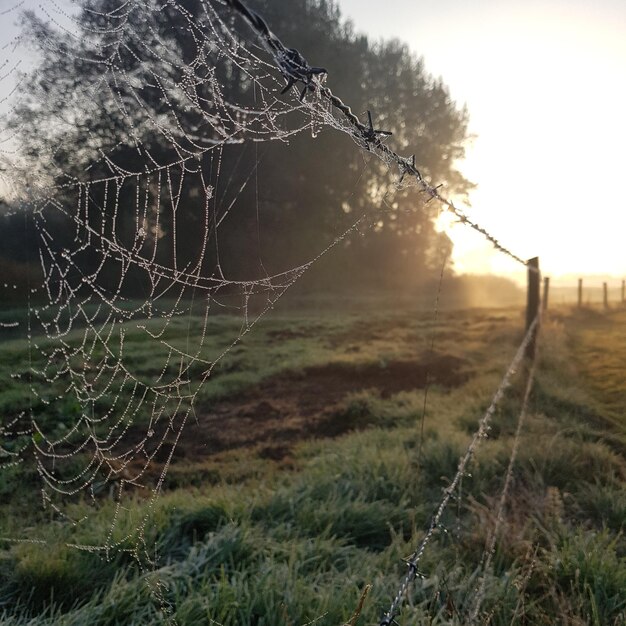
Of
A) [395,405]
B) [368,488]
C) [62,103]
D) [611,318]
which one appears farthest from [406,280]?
[62,103]

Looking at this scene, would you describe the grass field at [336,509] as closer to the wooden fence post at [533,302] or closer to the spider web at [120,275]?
the spider web at [120,275]

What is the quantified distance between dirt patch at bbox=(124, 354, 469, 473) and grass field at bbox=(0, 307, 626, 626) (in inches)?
1.1

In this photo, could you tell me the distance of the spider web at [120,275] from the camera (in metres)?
2.49

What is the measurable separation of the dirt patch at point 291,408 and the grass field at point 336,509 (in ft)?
0.09

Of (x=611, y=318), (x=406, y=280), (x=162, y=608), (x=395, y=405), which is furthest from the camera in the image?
(x=406, y=280)

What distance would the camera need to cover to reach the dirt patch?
5307 mm

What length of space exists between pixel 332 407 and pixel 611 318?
6.34m

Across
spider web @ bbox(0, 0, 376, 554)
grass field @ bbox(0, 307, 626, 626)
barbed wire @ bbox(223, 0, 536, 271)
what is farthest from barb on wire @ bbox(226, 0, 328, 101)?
grass field @ bbox(0, 307, 626, 626)

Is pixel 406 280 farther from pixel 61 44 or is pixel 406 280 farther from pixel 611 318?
pixel 61 44

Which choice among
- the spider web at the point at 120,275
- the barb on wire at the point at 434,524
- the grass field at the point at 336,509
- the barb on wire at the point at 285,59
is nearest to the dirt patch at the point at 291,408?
the grass field at the point at 336,509

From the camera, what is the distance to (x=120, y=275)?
16.8ft

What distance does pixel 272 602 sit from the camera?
2.50m

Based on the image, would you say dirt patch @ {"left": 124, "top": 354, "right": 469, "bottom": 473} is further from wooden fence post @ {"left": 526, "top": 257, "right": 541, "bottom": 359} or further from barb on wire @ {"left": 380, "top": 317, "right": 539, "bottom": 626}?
wooden fence post @ {"left": 526, "top": 257, "right": 541, "bottom": 359}

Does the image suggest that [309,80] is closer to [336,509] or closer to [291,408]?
A: [336,509]
